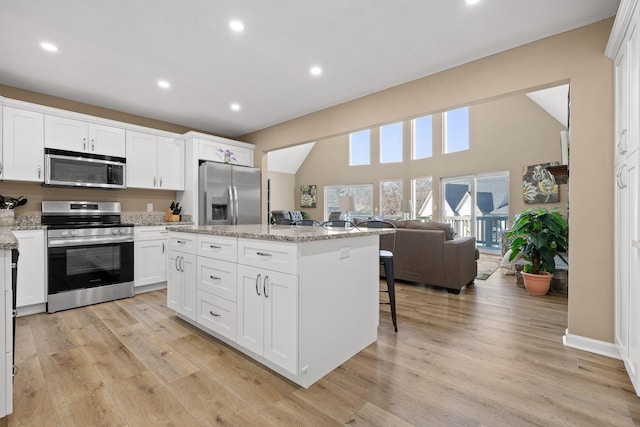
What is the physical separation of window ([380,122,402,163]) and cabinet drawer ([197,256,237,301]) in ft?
25.5

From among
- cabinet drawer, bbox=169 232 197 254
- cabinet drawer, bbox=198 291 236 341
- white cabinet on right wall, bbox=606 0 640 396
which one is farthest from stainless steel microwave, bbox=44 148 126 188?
white cabinet on right wall, bbox=606 0 640 396

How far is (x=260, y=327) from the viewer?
1.85 meters

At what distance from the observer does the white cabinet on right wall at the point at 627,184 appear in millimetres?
1559

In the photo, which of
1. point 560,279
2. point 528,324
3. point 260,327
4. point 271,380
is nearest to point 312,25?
point 260,327

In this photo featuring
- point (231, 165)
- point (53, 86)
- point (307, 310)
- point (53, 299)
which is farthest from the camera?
point (231, 165)

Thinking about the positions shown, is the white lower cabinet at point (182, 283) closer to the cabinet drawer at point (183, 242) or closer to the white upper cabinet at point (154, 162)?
the cabinet drawer at point (183, 242)

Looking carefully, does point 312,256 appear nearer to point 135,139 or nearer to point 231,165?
point 231,165

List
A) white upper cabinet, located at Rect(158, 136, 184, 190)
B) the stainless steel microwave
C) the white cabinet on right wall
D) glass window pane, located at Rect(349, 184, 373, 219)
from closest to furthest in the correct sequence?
the white cabinet on right wall
the stainless steel microwave
white upper cabinet, located at Rect(158, 136, 184, 190)
glass window pane, located at Rect(349, 184, 373, 219)

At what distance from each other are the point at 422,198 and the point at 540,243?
5.18 meters

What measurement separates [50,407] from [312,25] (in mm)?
2898

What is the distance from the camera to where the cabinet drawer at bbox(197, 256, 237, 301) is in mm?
2074

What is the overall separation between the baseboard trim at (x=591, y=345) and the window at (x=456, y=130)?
6.23 metres

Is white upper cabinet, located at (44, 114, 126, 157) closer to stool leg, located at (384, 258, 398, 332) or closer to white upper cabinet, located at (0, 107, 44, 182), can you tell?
white upper cabinet, located at (0, 107, 44, 182)

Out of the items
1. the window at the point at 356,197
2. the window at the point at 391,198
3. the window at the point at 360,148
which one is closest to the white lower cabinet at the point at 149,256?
the window at the point at 356,197
